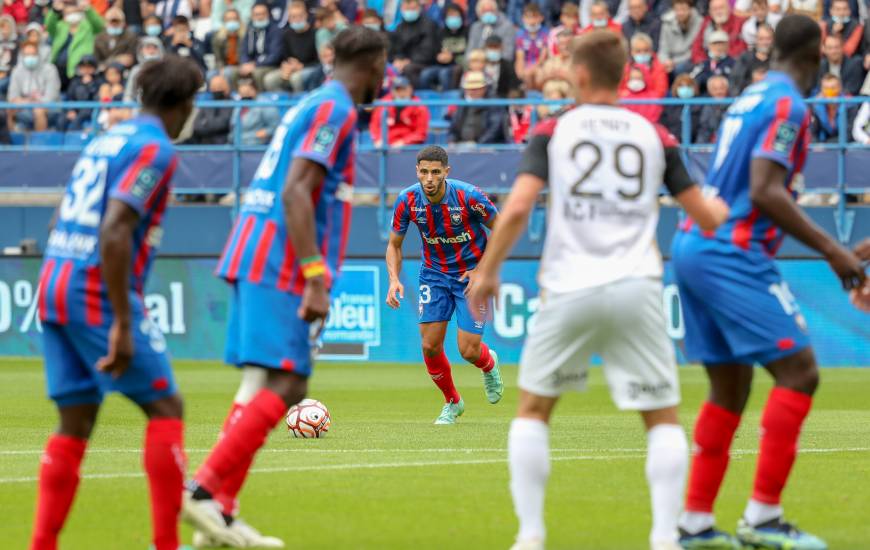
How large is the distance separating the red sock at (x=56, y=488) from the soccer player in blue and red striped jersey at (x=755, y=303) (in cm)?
267

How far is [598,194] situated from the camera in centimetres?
660

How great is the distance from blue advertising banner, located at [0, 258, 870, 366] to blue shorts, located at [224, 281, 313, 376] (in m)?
15.2

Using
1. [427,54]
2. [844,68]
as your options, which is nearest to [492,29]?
[427,54]

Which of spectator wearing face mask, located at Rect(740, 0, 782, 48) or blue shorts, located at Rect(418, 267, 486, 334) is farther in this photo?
spectator wearing face mask, located at Rect(740, 0, 782, 48)

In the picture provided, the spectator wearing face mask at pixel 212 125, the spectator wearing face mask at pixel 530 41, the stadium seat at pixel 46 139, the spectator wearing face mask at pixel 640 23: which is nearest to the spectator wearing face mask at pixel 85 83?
the stadium seat at pixel 46 139

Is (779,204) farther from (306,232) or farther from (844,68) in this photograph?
(844,68)

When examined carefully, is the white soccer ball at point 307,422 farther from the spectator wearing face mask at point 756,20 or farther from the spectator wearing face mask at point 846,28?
the spectator wearing face mask at point 846,28

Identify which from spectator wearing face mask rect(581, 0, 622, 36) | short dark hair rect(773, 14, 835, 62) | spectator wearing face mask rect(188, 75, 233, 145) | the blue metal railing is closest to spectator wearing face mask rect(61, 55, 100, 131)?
the blue metal railing

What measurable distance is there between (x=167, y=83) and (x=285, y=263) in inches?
40.7

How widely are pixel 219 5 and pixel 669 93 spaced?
8472mm

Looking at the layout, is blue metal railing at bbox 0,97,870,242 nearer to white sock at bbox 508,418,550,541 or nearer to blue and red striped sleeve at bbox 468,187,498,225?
blue and red striped sleeve at bbox 468,187,498,225

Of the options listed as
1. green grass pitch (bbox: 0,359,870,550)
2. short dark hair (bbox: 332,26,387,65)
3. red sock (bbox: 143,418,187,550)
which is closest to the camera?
red sock (bbox: 143,418,187,550)

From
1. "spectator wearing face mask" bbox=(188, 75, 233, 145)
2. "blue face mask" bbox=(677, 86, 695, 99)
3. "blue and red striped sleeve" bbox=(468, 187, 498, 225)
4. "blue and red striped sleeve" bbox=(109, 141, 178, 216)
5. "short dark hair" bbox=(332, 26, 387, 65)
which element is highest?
"short dark hair" bbox=(332, 26, 387, 65)

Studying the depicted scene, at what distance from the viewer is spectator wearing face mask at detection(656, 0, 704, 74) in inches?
927
